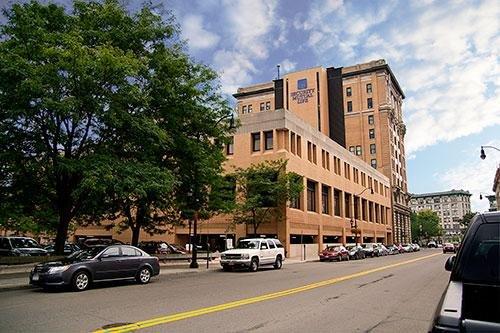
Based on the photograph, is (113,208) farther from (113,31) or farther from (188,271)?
(113,31)

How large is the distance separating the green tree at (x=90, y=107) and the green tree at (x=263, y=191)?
14.9 metres

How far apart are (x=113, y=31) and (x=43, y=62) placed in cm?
372

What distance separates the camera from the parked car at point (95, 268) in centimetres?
1427

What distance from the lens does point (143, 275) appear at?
1717 centimetres

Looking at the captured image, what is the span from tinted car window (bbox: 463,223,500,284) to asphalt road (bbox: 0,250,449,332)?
16.0ft

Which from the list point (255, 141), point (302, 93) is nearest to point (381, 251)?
point (255, 141)

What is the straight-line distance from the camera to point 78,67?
57.8 feet

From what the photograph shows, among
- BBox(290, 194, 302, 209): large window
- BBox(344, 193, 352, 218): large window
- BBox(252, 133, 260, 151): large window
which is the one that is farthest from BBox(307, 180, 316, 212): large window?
BBox(344, 193, 352, 218): large window

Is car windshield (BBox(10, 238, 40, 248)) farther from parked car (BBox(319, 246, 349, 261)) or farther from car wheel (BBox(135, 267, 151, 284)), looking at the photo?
parked car (BBox(319, 246, 349, 261))

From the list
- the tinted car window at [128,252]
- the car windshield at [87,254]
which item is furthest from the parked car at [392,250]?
the car windshield at [87,254]

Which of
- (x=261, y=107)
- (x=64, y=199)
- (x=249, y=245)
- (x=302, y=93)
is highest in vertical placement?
(x=261, y=107)

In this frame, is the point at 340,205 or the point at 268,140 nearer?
the point at 268,140

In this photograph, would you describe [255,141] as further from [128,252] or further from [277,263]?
[128,252]

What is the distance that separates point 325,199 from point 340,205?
5.93m
